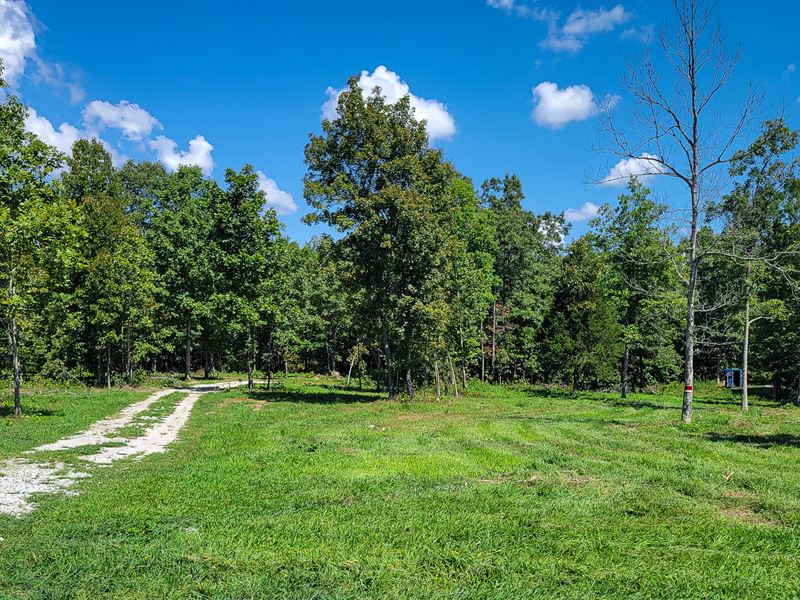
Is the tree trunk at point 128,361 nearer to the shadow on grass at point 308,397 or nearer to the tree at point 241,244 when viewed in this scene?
the tree at point 241,244

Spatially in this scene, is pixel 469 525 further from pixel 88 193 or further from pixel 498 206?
pixel 498 206

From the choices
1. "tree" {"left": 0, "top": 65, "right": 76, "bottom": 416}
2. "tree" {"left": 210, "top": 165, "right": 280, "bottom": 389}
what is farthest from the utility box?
"tree" {"left": 0, "top": 65, "right": 76, "bottom": 416}

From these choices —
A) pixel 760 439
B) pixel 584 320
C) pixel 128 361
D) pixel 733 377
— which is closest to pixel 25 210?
pixel 128 361

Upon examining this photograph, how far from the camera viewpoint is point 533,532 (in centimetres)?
652

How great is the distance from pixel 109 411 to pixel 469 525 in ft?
61.1

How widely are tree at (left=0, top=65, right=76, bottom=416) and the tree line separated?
0.06 m

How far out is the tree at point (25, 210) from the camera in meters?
16.3

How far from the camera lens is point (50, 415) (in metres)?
18.7

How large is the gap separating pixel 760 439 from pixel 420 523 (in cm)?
1333

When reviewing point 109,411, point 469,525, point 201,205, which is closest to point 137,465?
point 469,525

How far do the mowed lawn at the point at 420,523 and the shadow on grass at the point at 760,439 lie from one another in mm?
273

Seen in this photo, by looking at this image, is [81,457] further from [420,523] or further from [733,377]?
[733,377]

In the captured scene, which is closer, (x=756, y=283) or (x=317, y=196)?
(x=317, y=196)

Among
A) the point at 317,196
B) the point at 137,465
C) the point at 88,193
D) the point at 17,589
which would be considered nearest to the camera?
the point at 17,589
